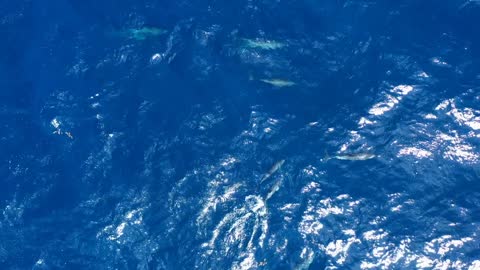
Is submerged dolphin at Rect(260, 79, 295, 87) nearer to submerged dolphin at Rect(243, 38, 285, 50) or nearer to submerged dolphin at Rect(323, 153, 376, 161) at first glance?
submerged dolphin at Rect(243, 38, 285, 50)

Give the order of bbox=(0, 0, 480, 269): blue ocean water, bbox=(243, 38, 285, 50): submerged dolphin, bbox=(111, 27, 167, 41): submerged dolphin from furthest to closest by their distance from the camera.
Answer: bbox=(111, 27, 167, 41): submerged dolphin, bbox=(243, 38, 285, 50): submerged dolphin, bbox=(0, 0, 480, 269): blue ocean water

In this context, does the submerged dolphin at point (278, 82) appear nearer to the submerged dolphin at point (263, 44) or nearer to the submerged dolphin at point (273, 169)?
the submerged dolphin at point (263, 44)

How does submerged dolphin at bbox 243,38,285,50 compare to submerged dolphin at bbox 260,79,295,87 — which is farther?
submerged dolphin at bbox 243,38,285,50

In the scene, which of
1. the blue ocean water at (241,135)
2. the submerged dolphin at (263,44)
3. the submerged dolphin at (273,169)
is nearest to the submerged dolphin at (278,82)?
the blue ocean water at (241,135)

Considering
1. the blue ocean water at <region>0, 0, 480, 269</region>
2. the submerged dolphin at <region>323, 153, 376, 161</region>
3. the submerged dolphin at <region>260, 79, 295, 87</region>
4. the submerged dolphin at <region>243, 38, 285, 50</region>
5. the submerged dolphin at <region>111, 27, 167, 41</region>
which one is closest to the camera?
the blue ocean water at <region>0, 0, 480, 269</region>

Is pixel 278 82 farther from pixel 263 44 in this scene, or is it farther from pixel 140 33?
pixel 140 33

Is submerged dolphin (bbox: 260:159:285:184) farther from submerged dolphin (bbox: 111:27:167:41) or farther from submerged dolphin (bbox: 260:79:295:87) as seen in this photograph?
submerged dolphin (bbox: 111:27:167:41)

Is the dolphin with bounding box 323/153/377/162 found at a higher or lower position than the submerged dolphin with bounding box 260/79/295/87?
lower

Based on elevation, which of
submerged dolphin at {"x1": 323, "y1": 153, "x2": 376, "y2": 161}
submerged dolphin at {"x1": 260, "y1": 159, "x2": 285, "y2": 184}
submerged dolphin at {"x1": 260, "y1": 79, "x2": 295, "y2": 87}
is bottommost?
submerged dolphin at {"x1": 323, "y1": 153, "x2": 376, "y2": 161}

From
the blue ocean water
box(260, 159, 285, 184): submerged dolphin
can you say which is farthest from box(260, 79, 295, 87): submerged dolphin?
box(260, 159, 285, 184): submerged dolphin
